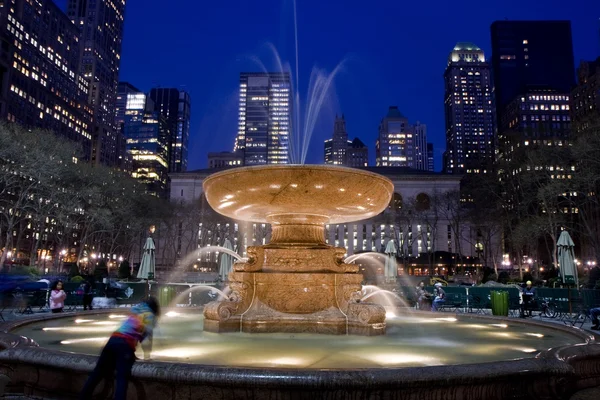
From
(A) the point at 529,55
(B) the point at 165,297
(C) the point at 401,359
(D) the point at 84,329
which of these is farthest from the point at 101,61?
(C) the point at 401,359

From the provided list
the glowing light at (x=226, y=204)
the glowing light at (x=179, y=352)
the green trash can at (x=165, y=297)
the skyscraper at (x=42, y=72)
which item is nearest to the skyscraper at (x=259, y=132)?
the skyscraper at (x=42, y=72)

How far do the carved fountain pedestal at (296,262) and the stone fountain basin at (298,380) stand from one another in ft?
12.6

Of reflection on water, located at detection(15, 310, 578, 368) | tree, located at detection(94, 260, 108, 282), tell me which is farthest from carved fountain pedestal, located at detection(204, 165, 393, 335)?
tree, located at detection(94, 260, 108, 282)

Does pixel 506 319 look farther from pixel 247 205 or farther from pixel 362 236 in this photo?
pixel 362 236

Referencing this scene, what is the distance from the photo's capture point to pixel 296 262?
9375 mm

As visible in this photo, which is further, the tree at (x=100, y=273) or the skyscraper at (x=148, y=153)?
the skyscraper at (x=148, y=153)

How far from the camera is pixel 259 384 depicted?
4156mm

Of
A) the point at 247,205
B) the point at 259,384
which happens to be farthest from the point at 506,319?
the point at 259,384

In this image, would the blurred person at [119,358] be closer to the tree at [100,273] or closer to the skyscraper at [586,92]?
the tree at [100,273]

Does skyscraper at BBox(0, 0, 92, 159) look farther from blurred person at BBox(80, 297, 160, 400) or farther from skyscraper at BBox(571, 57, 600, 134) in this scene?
skyscraper at BBox(571, 57, 600, 134)

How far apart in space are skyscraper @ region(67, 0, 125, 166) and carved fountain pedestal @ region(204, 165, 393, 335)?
126 meters

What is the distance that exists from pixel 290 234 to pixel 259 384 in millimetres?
6114

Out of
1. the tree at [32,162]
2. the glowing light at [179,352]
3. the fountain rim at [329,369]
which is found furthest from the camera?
the tree at [32,162]

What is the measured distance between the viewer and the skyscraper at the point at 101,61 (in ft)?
427
